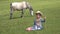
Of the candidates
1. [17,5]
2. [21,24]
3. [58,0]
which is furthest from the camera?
[58,0]

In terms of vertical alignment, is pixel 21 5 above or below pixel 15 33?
above

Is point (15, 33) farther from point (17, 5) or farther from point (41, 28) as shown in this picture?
point (17, 5)

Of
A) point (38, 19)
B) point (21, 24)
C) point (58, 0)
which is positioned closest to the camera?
point (38, 19)

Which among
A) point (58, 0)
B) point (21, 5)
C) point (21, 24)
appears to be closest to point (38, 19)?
point (21, 24)

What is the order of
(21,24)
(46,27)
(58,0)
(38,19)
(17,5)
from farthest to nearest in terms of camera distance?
(58,0), (17,5), (21,24), (46,27), (38,19)

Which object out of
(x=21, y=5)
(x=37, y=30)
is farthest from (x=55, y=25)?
(x=21, y=5)

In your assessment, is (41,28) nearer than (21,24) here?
Yes

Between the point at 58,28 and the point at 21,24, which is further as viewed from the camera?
the point at 21,24

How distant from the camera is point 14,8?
1230 centimetres

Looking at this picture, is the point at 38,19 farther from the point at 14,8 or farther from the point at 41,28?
the point at 14,8

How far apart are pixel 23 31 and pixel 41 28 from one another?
0.70m

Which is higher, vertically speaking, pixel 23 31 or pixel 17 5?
pixel 17 5

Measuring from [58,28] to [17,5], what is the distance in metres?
3.70

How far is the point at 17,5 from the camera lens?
12.3 m
